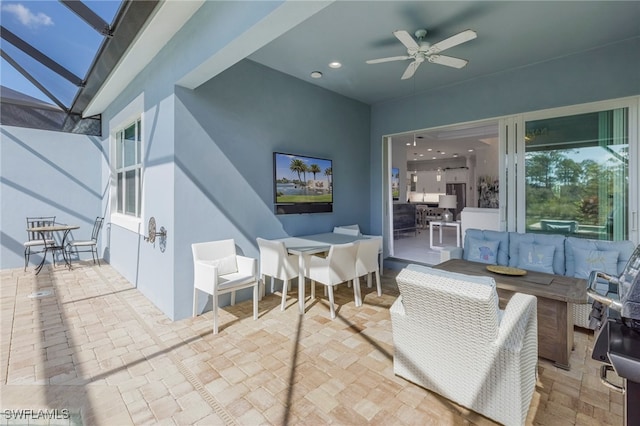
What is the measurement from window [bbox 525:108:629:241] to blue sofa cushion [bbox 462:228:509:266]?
69cm

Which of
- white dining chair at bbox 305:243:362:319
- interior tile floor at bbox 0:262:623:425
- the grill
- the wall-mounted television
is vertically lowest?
interior tile floor at bbox 0:262:623:425

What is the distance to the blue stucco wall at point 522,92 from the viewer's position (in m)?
3.47

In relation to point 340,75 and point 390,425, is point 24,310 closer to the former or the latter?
point 390,425

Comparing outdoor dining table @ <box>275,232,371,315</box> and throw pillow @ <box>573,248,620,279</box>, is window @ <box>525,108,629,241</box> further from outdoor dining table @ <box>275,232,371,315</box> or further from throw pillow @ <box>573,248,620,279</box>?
outdoor dining table @ <box>275,232,371,315</box>

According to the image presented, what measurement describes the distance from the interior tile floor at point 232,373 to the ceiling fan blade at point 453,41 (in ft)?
9.10

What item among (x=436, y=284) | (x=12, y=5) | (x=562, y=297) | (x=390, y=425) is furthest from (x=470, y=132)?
(x=12, y=5)

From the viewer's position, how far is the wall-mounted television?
4.30 metres

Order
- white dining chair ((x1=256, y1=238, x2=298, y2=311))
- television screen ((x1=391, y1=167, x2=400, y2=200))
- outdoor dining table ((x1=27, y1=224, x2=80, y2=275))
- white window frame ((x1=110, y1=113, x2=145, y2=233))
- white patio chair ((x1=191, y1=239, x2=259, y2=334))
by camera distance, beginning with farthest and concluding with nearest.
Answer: television screen ((x1=391, y1=167, x2=400, y2=200)) < outdoor dining table ((x1=27, y1=224, x2=80, y2=275)) < white window frame ((x1=110, y1=113, x2=145, y2=233)) < white dining chair ((x1=256, y1=238, x2=298, y2=311)) < white patio chair ((x1=191, y1=239, x2=259, y2=334))

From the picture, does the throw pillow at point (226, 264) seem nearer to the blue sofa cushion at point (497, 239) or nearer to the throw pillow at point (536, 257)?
the blue sofa cushion at point (497, 239)

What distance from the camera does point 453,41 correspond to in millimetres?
2715

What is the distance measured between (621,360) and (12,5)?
17.9 feet

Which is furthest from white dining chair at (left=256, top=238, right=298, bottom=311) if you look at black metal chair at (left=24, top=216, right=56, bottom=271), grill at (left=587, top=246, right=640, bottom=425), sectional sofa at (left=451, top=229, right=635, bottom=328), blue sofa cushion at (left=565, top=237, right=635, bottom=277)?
black metal chair at (left=24, top=216, right=56, bottom=271)

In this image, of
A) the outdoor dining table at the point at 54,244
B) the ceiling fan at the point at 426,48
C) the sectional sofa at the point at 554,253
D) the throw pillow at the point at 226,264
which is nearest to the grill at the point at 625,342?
the sectional sofa at the point at 554,253

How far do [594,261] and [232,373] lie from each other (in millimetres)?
3694
